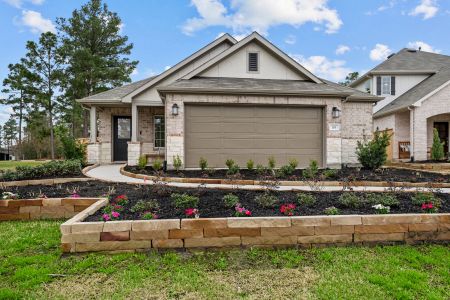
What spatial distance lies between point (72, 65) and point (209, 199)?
2297 centimetres

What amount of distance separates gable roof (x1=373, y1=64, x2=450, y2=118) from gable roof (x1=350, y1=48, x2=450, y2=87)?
751 mm

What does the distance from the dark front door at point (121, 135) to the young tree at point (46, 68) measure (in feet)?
43.7

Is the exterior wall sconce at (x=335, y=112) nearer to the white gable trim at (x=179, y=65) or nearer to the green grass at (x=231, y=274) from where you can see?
the white gable trim at (x=179, y=65)

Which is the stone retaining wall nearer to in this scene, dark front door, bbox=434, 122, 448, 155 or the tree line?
dark front door, bbox=434, 122, 448, 155

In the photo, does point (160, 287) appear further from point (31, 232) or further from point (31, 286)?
point (31, 232)

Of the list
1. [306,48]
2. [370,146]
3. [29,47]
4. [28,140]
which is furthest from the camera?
[28,140]

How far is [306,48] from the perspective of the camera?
19391mm

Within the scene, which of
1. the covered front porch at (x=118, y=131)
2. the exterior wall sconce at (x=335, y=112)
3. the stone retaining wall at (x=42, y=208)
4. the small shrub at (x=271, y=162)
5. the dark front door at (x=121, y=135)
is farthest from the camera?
the dark front door at (x=121, y=135)

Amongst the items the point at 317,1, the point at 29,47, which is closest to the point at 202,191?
the point at 317,1

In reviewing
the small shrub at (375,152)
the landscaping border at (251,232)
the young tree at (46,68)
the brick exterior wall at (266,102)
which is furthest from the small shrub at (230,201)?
the young tree at (46,68)

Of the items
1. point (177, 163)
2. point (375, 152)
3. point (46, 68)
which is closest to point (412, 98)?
point (375, 152)

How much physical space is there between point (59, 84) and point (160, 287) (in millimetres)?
25845

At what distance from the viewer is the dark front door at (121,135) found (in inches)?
506

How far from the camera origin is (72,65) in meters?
22.5
